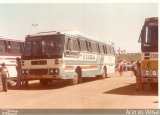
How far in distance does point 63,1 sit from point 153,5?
109 inches

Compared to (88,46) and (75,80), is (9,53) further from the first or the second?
(75,80)

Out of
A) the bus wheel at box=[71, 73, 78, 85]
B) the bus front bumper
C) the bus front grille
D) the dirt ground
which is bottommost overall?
the dirt ground

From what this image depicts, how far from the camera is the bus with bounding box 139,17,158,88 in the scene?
12875 millimetres

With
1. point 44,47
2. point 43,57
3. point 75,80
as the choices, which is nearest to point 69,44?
point 44,47

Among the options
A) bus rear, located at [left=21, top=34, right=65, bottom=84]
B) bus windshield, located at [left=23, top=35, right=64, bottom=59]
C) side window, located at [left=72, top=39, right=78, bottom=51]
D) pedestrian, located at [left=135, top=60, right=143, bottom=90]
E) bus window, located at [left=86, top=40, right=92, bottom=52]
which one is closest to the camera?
pedestrian, located at [left=135, top=60, right=143, bottom=90]

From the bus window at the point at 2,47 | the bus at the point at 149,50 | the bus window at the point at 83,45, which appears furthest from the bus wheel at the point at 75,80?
the bus at the point at 149,50

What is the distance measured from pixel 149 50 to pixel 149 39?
42 centimetres

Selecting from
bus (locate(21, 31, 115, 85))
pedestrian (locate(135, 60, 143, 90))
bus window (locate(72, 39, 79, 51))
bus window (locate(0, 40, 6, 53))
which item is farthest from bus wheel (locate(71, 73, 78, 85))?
bus window (locate(0, 40, 6, 53))

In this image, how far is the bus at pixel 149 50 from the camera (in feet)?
42.2

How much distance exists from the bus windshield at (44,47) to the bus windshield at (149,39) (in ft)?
13.0

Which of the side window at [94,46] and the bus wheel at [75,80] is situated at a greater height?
the side window at [94,46]

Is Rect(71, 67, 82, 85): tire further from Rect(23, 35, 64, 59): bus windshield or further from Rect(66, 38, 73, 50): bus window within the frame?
Rect(23, 35, 64, 59): bus windshield

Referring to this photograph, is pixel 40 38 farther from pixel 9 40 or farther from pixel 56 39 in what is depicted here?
pixel 9 40

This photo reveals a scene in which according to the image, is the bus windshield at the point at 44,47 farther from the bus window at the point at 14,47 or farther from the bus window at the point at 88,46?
the bus window at the point at 14,47
